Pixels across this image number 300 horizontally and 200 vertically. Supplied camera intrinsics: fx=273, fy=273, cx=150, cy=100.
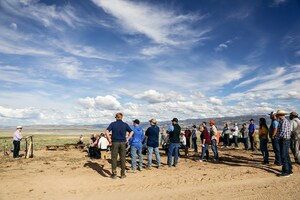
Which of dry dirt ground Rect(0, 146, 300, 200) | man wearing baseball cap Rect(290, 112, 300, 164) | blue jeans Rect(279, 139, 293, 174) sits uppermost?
man wearing baseball cap Rect(290, 112, 300, 164)

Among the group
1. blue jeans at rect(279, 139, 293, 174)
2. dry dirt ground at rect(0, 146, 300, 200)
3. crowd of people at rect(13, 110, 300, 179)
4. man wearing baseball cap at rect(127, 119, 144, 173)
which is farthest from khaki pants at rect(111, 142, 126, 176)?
blue jeans at rect(279, 139, 293, 174)

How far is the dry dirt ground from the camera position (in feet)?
24.9

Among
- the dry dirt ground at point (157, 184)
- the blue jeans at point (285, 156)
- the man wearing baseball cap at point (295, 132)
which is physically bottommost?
the dry dirt ground at point (157, 184)

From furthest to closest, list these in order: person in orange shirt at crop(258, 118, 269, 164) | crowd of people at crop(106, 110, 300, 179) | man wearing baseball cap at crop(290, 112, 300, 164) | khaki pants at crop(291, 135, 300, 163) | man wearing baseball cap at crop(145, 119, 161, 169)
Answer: person in orange shirt at crop(258, 118, 269, 164)
man wearing baseball cap at crop(145, 119, 161, 169)
khaki pants at crop(291, 135, 300, 163)
man wearing baseball cap at crop(290, 112, 300, 164)
crowd of people at crop(106, 110, 300, 179)

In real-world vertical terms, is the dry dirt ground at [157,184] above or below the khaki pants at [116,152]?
below

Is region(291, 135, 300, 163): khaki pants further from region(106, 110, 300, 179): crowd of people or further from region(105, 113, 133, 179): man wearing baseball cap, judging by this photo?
region(105, 113, 133, 179): man wearing baseball cap

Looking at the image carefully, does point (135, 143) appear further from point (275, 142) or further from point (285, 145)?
point (275, 142)

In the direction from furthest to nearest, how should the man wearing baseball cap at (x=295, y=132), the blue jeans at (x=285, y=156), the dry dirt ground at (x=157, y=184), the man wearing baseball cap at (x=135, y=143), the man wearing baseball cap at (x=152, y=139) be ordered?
1. the man wearing baseball cap at (x=152, y=139)
2. the man wearing baseball cap at (x=135, y=143)
3. the man wearing baseball cap at (x=295, y=132)
4. the blue jeans at (x=285, y=156)
5. the dry dirt ground at (x=157, y=184)

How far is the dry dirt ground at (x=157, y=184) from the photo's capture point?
24.9ft

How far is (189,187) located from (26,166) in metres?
8.94

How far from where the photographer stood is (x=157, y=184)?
8.98m

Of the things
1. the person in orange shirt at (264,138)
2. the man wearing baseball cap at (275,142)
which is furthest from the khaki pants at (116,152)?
the person in orange shirt at (264,138)

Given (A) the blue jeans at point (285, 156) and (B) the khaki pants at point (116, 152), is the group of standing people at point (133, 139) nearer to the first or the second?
(B) the khaki pants at point (116, 152)

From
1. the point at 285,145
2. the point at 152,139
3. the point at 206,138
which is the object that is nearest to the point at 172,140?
the point at 152,139
